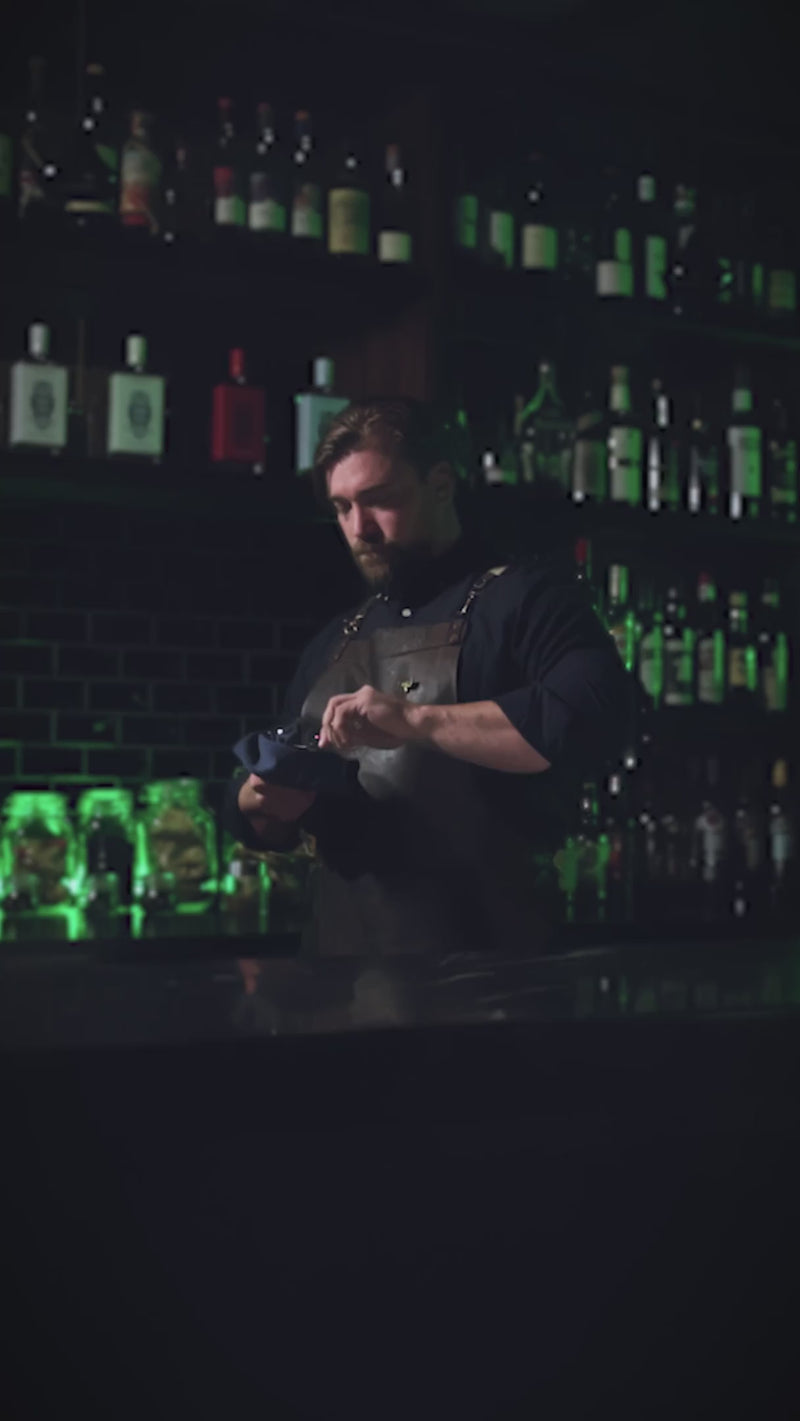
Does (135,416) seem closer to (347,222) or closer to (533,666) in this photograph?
(347,222)

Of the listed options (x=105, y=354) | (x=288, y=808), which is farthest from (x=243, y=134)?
(x=288, y=808)

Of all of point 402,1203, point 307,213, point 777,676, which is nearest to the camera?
point 402,1203

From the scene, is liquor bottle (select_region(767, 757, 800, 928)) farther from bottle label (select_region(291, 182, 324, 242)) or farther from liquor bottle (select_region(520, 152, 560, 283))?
bottle label (select_region(291, 182, 324, 242))

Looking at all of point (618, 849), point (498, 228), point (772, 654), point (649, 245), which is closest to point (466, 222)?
point (498, 228)

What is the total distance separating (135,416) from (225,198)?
1.41 feet

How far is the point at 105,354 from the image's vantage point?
2.86m

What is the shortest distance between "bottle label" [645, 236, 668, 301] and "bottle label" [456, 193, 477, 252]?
1.29 feet

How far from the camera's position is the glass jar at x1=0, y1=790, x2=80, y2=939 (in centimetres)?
252

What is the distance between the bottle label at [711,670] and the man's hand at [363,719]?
1.21 meters

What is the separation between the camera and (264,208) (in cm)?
268

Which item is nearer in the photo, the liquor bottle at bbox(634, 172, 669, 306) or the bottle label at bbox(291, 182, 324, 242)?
the bottle label at bbox(291, 182, 324, 242)

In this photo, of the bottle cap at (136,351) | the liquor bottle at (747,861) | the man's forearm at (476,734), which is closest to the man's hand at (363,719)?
the man's forearm at (476,734)

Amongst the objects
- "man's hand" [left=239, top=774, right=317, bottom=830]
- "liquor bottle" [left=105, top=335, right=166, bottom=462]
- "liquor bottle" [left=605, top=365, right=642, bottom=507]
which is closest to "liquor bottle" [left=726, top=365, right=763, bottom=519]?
"liquor bottle" [left=605, top=365, right=642, bottom=507]

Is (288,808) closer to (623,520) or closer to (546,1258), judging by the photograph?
(546,1258)
